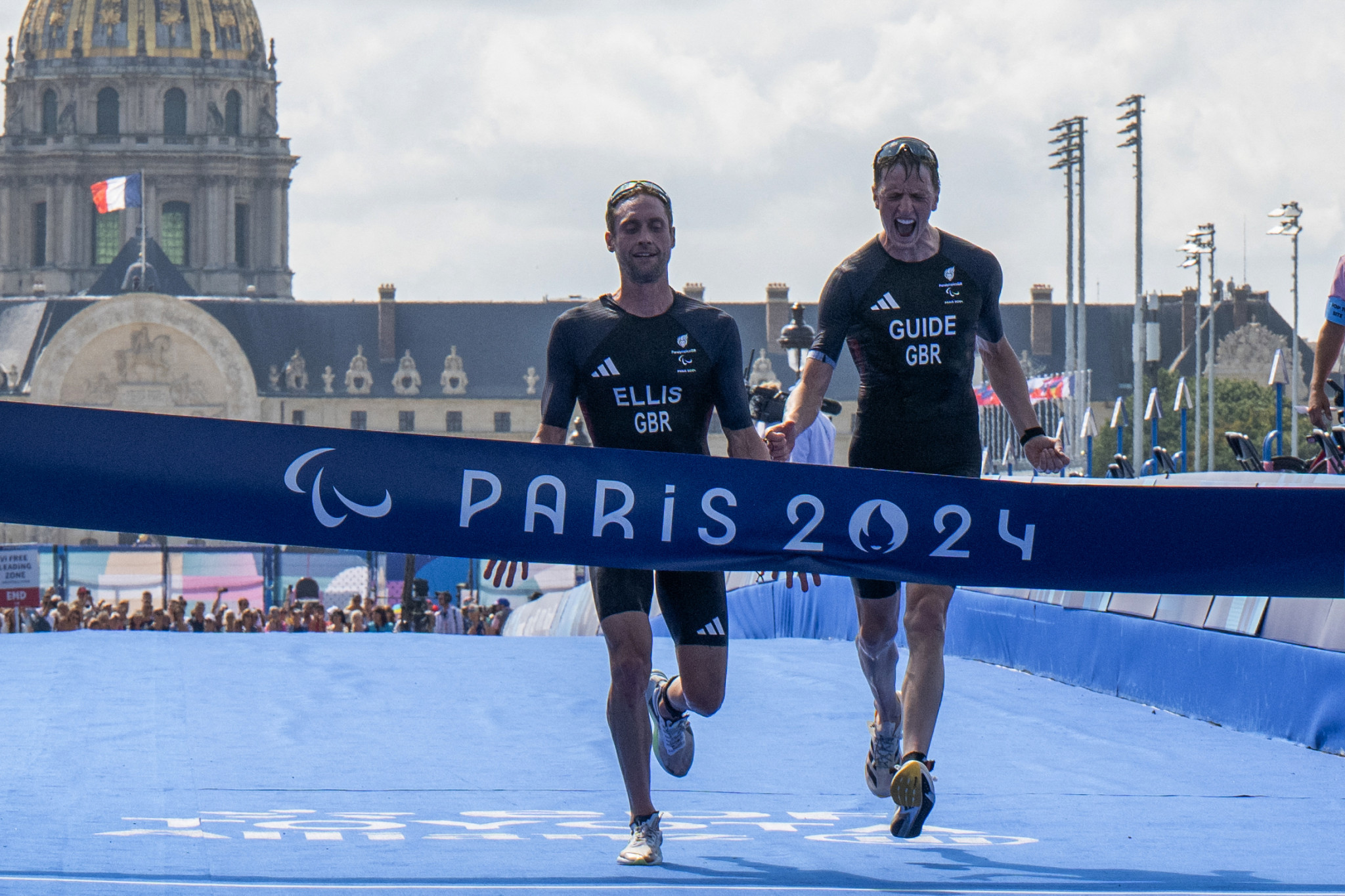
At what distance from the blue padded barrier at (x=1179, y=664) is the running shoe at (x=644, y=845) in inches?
150

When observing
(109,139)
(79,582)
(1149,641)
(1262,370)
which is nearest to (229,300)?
(109,139)

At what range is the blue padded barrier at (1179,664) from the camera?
900 centimetres

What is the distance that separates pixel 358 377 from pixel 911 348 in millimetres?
102791

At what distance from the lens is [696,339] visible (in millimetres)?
6230

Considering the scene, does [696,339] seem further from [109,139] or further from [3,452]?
[109,139]

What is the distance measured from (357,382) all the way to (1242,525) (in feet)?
337

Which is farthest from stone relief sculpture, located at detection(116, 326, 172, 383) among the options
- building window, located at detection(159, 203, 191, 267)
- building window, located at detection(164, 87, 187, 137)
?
building window, located at detection(164, 87, 187, 137)

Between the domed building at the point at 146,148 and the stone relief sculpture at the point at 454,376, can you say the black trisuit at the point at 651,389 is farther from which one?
the domed building at the point at 146,148

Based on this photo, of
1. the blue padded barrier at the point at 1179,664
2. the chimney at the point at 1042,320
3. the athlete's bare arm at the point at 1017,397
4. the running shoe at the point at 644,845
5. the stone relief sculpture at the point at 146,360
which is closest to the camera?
the running shoe at the point at 644,845

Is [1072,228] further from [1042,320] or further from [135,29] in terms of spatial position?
[135,29]

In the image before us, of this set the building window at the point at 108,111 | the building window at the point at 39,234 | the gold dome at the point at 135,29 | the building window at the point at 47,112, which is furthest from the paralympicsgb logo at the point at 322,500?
the building window at the point at 47,112

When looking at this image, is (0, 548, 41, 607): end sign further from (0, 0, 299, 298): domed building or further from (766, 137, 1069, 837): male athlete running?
(0, 0, 299, 298): domed building

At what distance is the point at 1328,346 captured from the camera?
664cm

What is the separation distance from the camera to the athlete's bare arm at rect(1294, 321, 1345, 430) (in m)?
6.59
